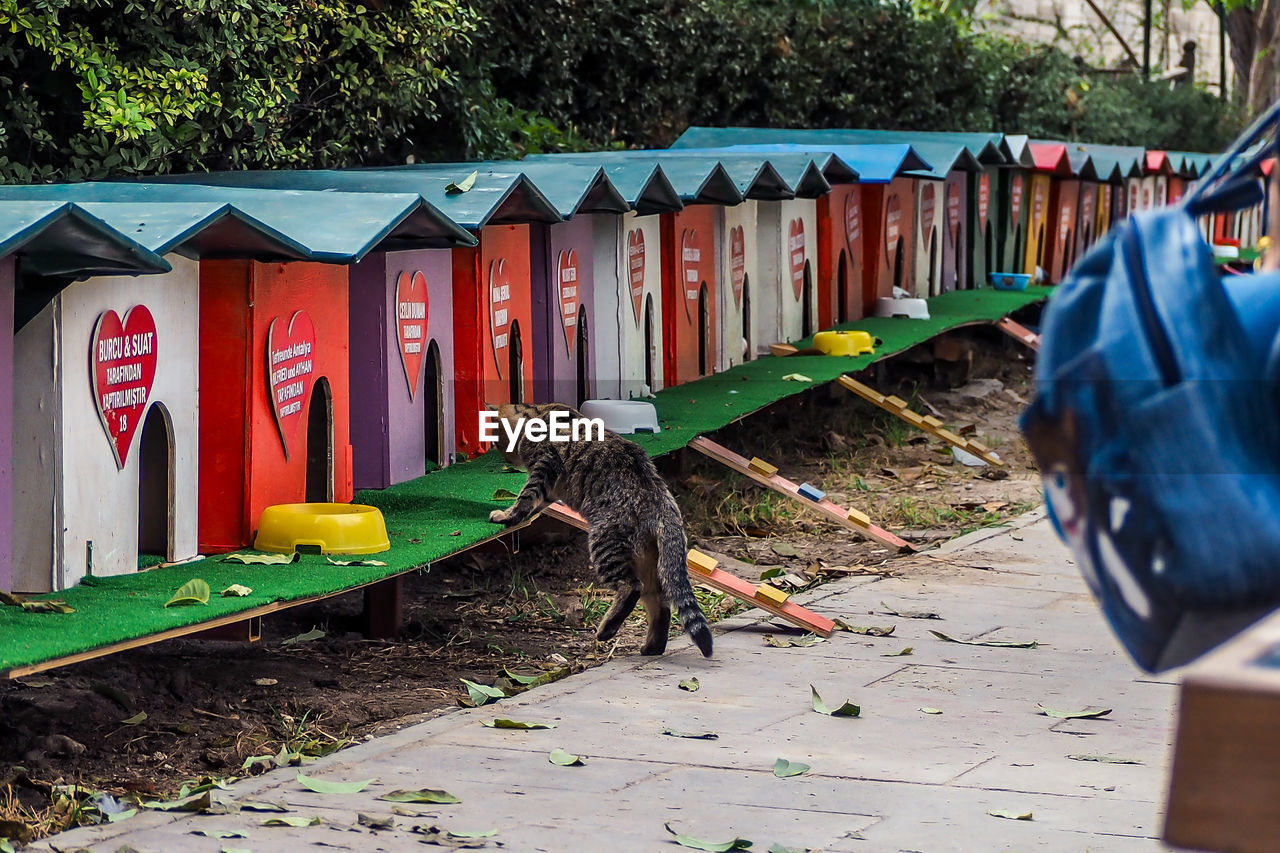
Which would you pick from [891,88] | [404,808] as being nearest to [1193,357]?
[404,808]

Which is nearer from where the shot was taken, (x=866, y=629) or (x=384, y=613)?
(x=384, y=613)

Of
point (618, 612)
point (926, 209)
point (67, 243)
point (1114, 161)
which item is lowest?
point (618, 612)

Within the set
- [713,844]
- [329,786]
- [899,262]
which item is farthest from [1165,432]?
[899,262]

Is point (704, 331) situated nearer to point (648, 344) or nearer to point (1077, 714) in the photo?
point (648, 344)

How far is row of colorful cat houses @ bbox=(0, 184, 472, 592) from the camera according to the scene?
5.40 metres

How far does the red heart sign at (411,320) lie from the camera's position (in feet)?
25.3

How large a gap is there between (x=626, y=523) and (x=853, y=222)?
771 cm

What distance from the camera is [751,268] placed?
12.4 m

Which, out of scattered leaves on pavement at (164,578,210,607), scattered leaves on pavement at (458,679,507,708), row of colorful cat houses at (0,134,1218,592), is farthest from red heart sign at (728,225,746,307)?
scattered leaves on pavement at (164,578,210,607)

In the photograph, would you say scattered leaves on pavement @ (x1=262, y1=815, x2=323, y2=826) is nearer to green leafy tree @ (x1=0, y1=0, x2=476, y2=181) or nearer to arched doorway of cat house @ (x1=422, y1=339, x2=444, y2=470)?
arched doorway of cat house @ (x1=422, y1=339, x2=444, y2=470)

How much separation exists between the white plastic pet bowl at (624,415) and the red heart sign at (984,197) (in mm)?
8963

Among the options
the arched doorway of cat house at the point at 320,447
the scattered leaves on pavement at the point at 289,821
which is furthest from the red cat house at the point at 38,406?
the arched doorway of cat house at the point at 320,447

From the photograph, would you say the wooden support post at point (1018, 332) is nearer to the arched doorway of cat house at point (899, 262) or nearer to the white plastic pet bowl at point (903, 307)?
the white plastic pet bowl at point (903, 307)

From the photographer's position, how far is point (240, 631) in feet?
19.7
